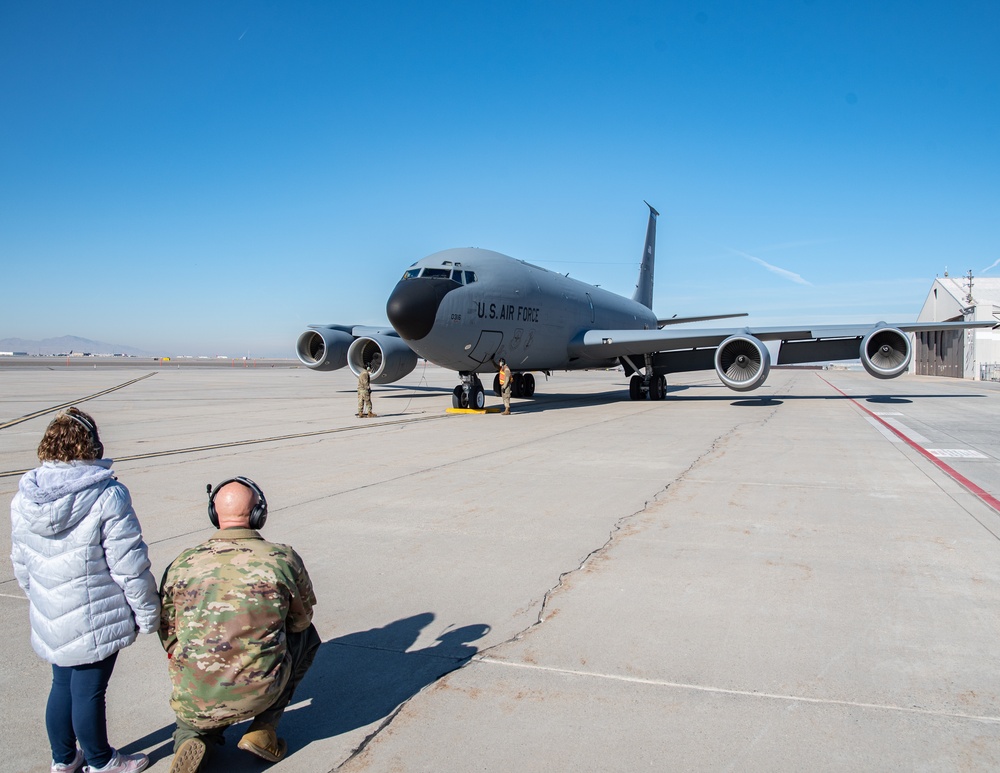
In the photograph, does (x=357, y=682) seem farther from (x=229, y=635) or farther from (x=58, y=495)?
(x=58, y=495)

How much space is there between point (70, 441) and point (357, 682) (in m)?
1.69

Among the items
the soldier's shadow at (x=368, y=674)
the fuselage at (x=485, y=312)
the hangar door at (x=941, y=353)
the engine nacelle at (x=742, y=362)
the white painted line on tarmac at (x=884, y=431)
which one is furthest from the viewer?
the hangar door at (x=941, y=353)

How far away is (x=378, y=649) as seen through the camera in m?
3.75

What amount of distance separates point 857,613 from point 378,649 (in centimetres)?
280

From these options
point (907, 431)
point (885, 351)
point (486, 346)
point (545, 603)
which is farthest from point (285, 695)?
point (885, 351)

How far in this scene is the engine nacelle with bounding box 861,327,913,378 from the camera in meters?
19.5

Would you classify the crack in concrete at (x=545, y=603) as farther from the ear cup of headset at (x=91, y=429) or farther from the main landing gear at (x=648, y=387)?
the main landing gear at (x=648, y=387)

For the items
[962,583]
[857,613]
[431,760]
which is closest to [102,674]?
[431,760]

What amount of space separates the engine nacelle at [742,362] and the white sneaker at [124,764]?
1792 centimetres

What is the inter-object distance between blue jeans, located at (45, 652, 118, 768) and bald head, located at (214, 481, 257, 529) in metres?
0.67

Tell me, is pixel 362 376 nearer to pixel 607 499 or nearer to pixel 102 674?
pixel 607 499

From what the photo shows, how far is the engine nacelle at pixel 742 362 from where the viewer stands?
62.7 ft

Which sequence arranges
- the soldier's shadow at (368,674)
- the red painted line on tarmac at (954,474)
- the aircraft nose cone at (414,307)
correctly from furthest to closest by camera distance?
1. the aircraft nose cone at (414,307)
2. the red painted line on tarmac at (954,474)
3. the soldier's shadow at (368,674)

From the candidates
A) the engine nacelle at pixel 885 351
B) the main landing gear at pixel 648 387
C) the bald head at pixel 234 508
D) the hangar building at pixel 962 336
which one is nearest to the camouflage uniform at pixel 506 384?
the main landing gear at pixel 648 387
